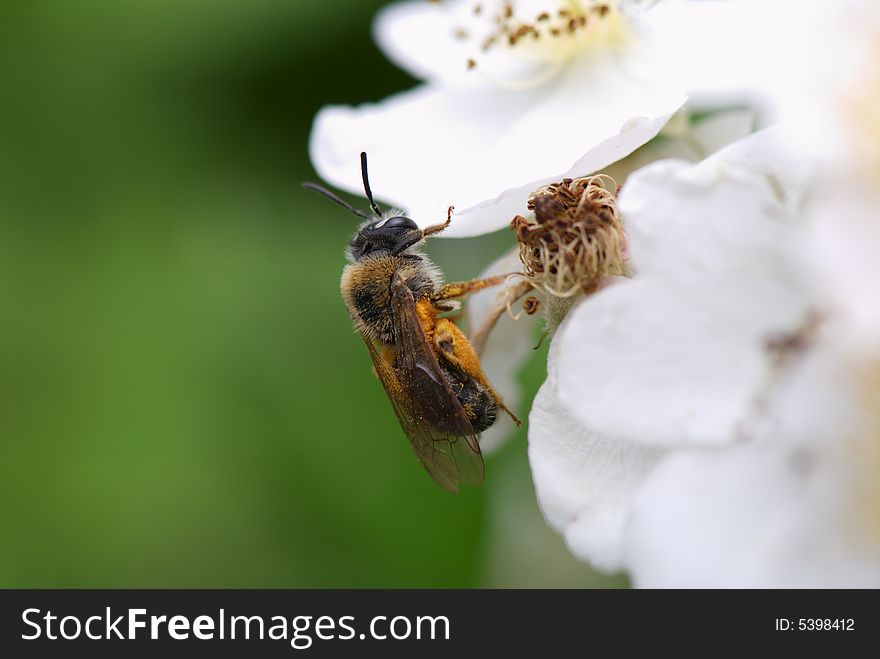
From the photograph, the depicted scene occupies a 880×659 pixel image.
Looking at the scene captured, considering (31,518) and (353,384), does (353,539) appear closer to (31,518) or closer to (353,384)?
(353,384)

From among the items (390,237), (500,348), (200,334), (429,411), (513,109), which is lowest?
(429,411)

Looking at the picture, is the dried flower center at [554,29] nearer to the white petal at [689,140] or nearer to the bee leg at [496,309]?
the white petal at [689,140]

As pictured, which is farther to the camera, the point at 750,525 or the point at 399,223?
the point at 399,223

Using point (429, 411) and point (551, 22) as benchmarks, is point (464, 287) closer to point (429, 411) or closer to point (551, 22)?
point (429, 411)

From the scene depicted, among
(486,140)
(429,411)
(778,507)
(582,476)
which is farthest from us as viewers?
(486,140)

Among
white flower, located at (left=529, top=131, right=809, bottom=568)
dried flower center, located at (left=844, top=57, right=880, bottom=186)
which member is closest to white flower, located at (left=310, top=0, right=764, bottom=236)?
white flower, located at (left=529, top=131, right=809, bottom=568)

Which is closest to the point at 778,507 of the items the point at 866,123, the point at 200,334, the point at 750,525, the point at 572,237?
the point at 750,525

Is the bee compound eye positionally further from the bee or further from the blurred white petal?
the blurred white petal
